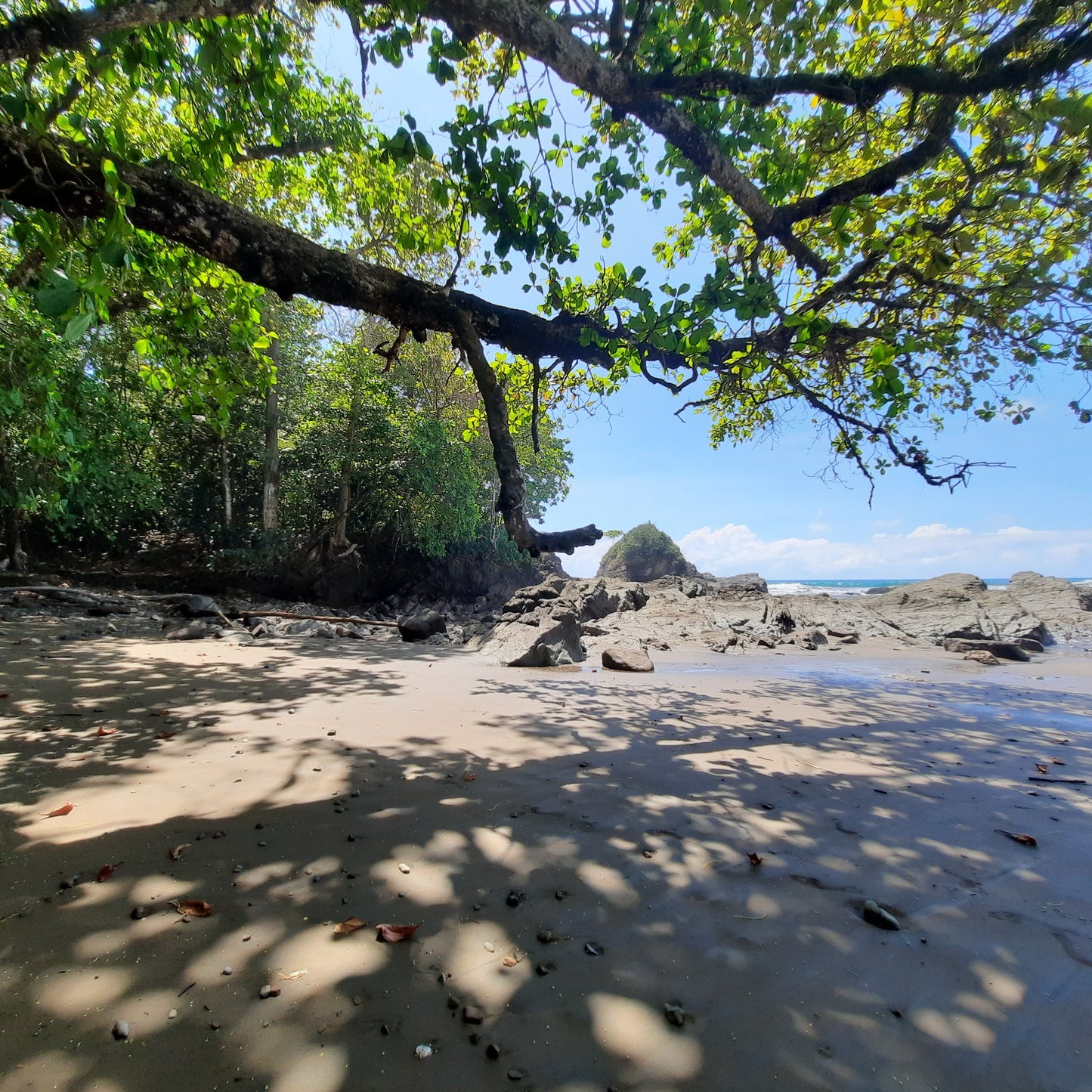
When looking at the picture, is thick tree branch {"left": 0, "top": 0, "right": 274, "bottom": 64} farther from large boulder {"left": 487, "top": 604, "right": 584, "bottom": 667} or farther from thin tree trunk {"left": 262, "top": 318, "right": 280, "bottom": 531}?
thin tree trunk {"left": 262, "top": 318, "right": 280, "bottom": 531}

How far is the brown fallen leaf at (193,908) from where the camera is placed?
1.68 meters

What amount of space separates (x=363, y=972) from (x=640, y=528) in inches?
1218

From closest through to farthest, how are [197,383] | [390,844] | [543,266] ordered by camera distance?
[390,844]
[543,266]
[197,383]

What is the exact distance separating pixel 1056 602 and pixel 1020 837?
65.6 feet

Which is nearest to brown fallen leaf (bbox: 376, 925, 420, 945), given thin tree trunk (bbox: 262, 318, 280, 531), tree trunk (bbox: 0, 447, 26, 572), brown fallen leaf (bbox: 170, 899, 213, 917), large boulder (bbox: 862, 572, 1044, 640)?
brown fallen leaf (bbox: 170, 899, 213, 917)

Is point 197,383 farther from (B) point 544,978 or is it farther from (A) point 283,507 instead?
(A) point 283,507

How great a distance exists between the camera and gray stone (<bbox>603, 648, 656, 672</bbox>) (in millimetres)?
8086

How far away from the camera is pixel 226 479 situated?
16469 mm

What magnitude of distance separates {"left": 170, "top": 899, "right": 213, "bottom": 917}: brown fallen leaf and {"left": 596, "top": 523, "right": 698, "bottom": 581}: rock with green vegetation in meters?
28.4

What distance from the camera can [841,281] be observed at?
13.8ft

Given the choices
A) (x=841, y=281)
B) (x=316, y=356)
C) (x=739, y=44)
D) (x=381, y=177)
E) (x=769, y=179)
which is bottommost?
(x=841, y=281)

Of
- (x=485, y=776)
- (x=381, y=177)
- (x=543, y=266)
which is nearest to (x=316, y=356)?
(x=381, y=177)

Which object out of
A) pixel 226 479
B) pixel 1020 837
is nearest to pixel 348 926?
pixel 1020 837

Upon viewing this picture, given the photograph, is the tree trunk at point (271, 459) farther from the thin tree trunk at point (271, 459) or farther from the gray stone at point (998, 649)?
the gray stone at point (998, 649)
